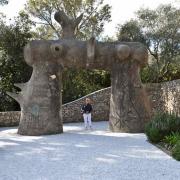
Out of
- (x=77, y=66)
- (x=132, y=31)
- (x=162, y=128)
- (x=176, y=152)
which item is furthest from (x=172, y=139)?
(x=132, y=31)

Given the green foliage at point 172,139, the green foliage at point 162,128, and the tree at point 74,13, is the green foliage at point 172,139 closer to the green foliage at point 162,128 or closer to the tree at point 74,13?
the green foliage at point 162,128

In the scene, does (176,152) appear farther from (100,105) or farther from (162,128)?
(100,105)

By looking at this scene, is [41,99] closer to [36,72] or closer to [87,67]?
[36,72]

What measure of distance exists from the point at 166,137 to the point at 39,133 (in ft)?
17.2

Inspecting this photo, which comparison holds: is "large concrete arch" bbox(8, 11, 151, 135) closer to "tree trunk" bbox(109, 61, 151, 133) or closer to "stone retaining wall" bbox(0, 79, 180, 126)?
"tree trunk" bbox(109, 61, 151, 133)

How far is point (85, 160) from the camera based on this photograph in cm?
900

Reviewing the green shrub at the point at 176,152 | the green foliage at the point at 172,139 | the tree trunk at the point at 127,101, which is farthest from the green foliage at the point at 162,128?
the tree trunk at the point at 127,101

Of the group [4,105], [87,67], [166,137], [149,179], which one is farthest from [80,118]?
[149,179]

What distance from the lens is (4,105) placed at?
80.5 ft

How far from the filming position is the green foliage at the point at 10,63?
80.6 feet

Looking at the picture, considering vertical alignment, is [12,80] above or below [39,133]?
above

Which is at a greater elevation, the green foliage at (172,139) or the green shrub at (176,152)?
the green foliage at (172,139)

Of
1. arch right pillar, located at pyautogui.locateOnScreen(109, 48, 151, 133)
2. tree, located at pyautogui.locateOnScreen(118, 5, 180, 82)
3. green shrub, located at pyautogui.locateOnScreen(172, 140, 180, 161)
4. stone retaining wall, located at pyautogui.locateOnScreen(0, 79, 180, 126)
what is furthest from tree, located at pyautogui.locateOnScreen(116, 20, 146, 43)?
green shrub, located at pyautogui.locateOnScreen(172, 140, 180, 161)

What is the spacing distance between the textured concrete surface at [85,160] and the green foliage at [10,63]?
1176 cm
